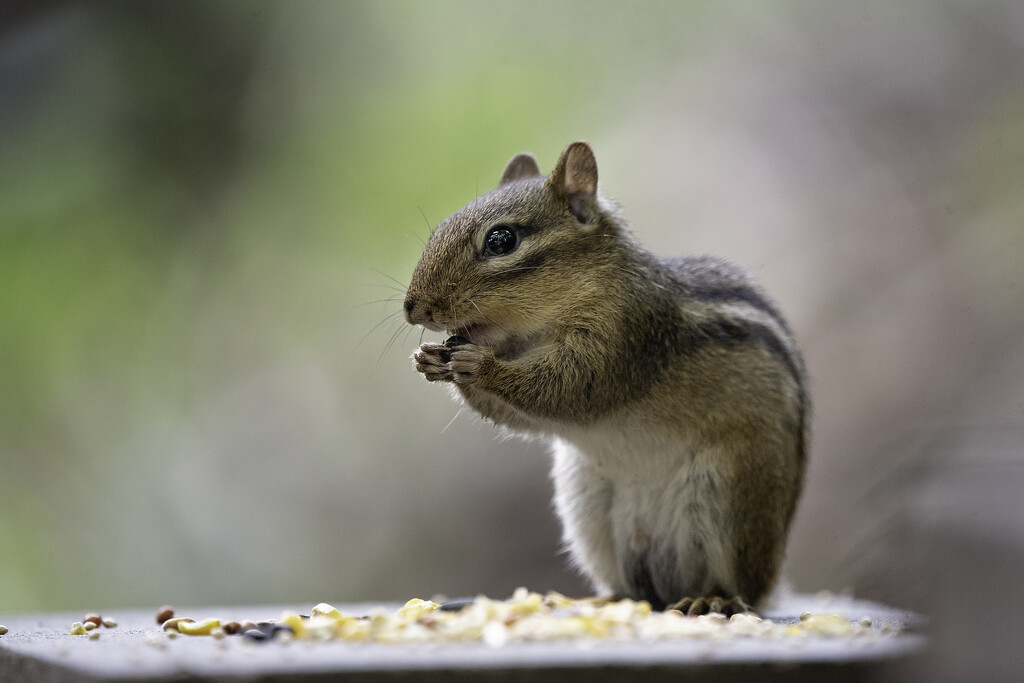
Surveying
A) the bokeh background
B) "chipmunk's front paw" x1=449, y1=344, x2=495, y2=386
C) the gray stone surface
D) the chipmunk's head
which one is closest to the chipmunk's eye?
the chipmunk's head

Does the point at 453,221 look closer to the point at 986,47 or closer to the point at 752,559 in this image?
the point at 752,559

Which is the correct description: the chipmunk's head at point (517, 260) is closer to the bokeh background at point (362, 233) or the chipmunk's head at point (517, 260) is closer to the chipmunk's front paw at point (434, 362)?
the chipmunk's front paw at point (434, 362)

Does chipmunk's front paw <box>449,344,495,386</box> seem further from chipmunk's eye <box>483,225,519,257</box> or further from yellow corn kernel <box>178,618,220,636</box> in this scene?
yellow corn kernel <box>178,618,220,636</box>

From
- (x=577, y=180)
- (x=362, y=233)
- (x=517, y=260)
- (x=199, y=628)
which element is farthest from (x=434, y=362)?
(x=362, y=233)

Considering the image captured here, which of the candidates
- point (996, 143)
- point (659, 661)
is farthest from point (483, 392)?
point (996, 143)

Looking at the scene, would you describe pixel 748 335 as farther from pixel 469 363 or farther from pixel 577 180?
pixel 469 363
